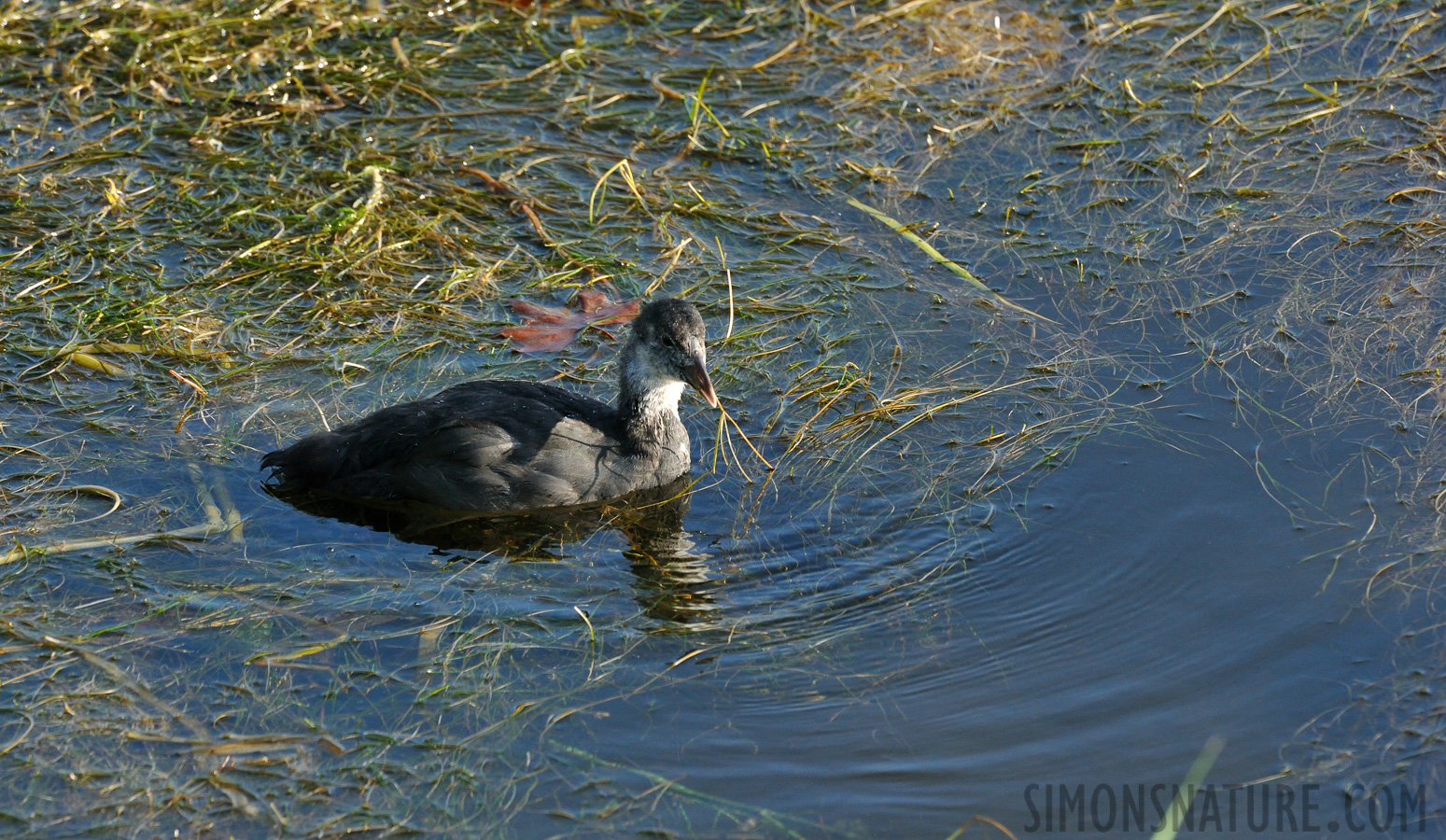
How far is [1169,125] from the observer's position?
8.17 metres

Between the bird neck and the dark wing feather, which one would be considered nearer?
the dark wing feather

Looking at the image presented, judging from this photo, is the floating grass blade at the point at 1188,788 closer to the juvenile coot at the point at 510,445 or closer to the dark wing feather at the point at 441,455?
the juvenile coot at the point at 510,445

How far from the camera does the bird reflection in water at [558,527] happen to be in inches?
217

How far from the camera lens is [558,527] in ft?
19.1

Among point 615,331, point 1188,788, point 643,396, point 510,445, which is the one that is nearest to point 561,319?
point 615,331

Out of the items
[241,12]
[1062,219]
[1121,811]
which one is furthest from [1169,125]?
[241,12]

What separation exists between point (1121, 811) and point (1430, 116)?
5.49m

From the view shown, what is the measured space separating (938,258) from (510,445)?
2.56 m

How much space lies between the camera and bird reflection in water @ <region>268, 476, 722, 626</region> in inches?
217

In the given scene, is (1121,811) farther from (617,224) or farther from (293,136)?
(293,136)

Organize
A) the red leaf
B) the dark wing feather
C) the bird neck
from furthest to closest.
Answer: the red leaf, the bird neck, the dark wing feather

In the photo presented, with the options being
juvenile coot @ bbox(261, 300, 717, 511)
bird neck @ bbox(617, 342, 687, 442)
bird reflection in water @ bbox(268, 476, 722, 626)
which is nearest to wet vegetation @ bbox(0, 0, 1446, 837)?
bird reflection in water @ bbox(268, 476, 722, 626)

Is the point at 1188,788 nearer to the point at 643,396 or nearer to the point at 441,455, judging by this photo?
the point at 643,396

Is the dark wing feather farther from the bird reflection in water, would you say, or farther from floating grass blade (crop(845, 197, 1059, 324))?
floating grass blade (crop(845, 197, 1059, 324))
